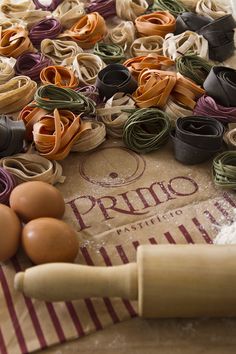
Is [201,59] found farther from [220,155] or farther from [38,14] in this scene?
[38,14]

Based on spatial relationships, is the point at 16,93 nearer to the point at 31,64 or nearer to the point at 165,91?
the point at 31,64

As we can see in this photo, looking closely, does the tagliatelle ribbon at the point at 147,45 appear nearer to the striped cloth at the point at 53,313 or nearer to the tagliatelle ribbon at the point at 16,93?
the tagliatelle ribbon at the point at 16,93

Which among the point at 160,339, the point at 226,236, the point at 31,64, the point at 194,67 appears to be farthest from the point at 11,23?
the point at 160,339

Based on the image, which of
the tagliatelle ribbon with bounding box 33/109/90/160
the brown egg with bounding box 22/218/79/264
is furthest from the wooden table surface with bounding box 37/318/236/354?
the tagliatelle ribbon with bounding box 33/109/90/160

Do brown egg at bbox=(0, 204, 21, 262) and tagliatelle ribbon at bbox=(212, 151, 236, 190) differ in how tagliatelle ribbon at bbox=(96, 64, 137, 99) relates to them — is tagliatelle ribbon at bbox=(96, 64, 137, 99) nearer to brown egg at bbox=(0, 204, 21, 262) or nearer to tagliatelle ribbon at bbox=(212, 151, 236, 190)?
tagliatelle ribbon at bbox=(212, 151, 236, 190)

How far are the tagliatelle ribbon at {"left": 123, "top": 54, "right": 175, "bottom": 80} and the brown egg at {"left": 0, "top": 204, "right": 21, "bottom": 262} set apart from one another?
1.69 feet

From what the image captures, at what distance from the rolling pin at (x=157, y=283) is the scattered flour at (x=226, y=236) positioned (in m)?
0.11

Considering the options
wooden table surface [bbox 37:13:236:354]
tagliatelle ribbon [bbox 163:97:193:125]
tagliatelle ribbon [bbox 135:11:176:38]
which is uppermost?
tagliatelle ribbon [bbox 135:11:176:38]

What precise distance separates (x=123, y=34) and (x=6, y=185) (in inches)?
24.2

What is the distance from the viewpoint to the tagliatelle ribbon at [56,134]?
38.4 inches

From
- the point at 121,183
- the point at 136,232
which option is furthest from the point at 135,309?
the point at 121,183

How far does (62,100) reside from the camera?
1.06 metres

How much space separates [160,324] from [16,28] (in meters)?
0.86

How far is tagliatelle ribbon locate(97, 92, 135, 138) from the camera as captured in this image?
3.45 feet
